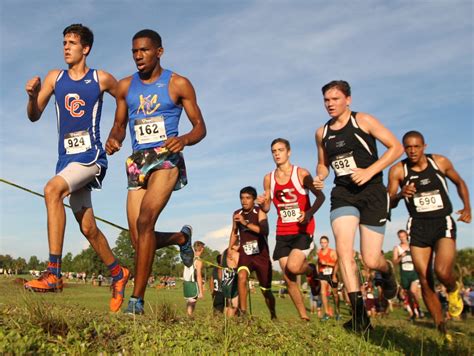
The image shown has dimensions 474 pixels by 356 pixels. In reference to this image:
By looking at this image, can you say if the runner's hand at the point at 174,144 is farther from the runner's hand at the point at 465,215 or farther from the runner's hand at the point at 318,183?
the runner's hand at the point at 465,215

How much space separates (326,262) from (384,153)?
9.80 metres

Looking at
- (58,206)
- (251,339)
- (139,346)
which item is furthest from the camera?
(58,206)

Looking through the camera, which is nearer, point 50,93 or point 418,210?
point 50,93

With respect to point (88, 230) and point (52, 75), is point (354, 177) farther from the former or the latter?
point (52, 75)

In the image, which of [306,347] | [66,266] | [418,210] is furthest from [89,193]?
[66,266]

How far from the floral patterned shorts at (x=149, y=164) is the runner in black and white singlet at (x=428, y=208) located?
3.70m

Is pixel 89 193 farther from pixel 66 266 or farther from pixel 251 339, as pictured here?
pixel 66 266

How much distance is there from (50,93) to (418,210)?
5.30 metres

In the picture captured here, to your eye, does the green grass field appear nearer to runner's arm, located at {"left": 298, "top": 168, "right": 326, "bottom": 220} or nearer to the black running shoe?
the black running shoe

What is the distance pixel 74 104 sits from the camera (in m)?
6.06

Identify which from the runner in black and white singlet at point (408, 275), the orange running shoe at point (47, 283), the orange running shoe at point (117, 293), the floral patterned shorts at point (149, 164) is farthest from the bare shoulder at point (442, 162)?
the runner in black and white singlet at point (408, 275)

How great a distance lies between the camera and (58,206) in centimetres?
561

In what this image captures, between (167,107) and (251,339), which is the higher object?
(167,107)

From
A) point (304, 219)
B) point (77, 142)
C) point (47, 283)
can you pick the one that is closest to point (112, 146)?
point (77, 142)
